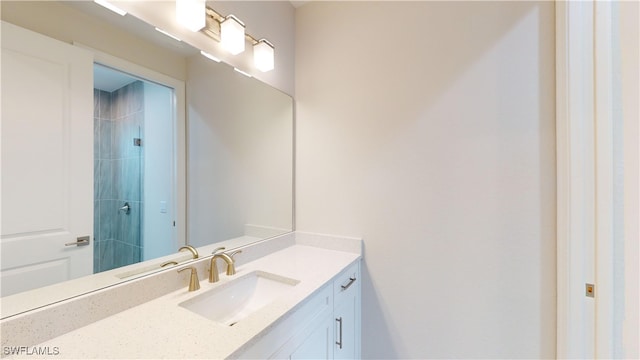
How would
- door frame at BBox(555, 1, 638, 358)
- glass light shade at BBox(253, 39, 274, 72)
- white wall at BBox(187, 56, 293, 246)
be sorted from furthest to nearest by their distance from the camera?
glass light shade at BBox(253, 39, 274, 72)
white wall at BBox(187, 56, 293, 246)
door frame at BBox(555, 1, 638, 358)

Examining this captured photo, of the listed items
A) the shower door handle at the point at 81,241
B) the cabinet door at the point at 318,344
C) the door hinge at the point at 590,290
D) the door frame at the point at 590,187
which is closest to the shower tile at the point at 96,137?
the shower door handle at the point at 81,241

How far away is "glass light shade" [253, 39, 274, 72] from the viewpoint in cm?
152

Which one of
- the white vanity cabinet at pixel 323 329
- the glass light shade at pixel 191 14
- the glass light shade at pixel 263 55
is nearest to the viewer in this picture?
the white vanity cabinet at pixel 323 329

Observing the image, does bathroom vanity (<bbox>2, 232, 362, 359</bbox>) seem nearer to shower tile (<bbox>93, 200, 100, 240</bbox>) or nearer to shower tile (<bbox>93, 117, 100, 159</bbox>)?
shower tile (<bbox>93, 200, 100, 240</bbox>)

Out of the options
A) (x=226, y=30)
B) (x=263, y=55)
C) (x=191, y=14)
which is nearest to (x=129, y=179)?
(x=191, y=14)

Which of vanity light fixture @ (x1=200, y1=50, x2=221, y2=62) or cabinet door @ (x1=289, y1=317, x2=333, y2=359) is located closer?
cabinet door @ (x1=289, y1=317, x2=333, y2=359)

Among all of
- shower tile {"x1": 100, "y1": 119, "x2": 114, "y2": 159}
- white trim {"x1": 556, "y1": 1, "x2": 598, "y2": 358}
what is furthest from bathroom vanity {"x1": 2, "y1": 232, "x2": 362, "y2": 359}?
white trim {"x1": 556, "y1": 1, "x2": 598, "y2": 358}

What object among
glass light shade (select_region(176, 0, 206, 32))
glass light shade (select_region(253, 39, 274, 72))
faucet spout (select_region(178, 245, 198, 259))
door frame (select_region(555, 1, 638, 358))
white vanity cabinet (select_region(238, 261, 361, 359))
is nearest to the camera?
white vanity cabinet (select_region(238, 261, 361, 359))

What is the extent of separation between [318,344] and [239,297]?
1.42 ft

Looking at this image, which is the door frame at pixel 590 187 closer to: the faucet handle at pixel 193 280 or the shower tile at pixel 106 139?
the faucet handle at pixel 193 280

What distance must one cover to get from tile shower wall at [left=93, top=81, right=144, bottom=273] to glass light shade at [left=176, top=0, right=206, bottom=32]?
332 millimetres

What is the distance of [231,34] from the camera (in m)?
1.30

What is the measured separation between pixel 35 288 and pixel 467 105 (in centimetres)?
193

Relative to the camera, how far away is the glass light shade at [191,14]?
3.58 feet
